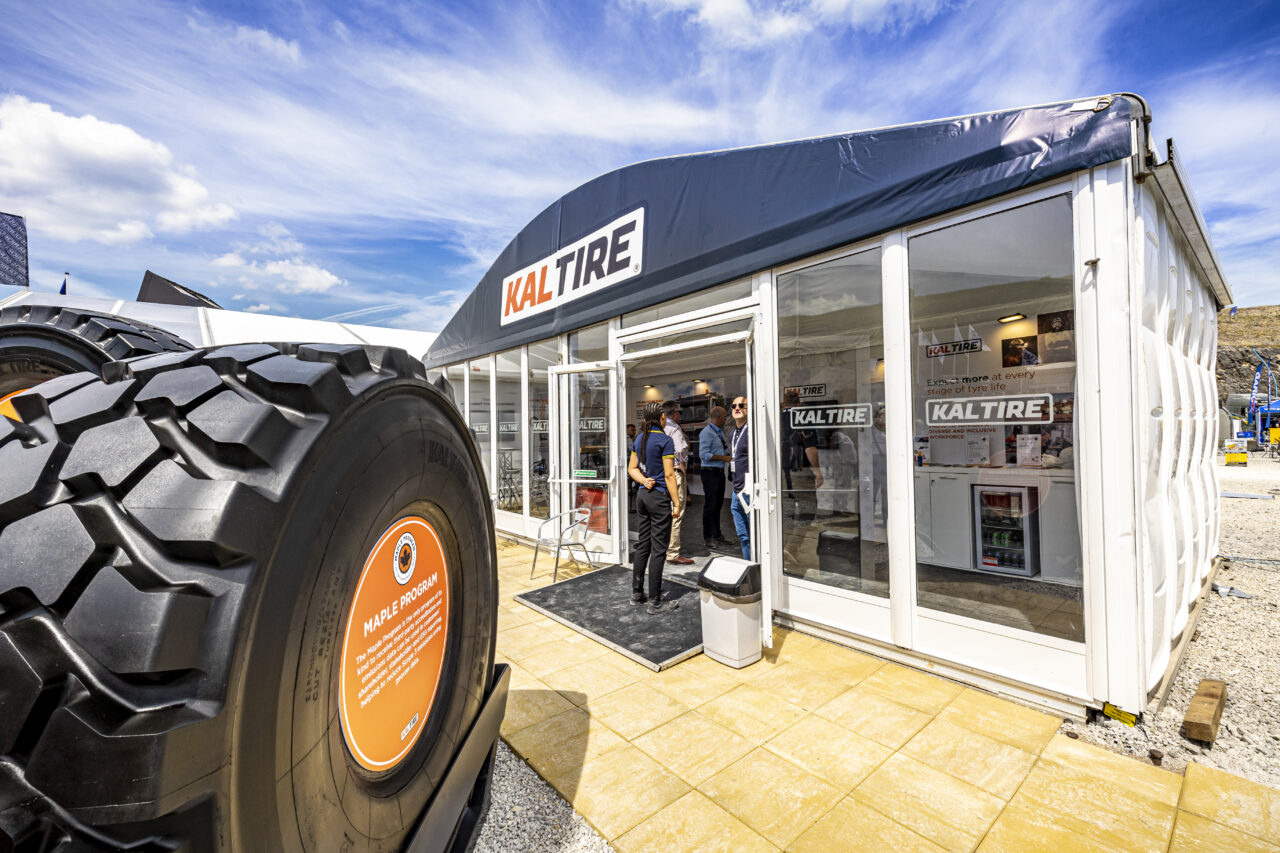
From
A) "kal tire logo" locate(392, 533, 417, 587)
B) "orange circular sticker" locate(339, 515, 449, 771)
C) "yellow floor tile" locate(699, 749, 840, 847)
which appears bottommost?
"yellow floor tile" locate(699, 749, 840, 847)

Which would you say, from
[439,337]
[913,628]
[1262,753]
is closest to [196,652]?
[913,628]

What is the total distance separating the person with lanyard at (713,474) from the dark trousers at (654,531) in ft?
9.03

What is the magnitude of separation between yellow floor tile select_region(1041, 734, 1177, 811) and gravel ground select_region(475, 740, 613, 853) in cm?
216

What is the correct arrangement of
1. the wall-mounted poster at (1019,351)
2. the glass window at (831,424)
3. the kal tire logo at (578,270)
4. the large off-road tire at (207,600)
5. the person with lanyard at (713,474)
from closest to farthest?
the large off-road tire at (207,600), the wall-mounted poster at (1019,351), the glass window at (831,424), the kal tire logo at (578,270), the person with lanyard at (713,474)

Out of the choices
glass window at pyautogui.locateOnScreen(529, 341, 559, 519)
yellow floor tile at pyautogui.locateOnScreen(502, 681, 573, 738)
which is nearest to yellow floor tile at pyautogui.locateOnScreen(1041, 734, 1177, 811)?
yellow floor tile at pyautogui.locateOnScreen(502, 681, 573, 738)

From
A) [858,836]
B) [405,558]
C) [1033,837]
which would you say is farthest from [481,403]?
[1033,837]

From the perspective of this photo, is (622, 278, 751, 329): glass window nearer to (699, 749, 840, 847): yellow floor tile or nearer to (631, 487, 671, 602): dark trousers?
(631, 487, 671, 602): dark trousers

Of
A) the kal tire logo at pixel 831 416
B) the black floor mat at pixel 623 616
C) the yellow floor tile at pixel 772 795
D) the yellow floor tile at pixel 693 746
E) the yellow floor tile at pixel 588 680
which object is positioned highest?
the kal tire logo at pixel 831 416

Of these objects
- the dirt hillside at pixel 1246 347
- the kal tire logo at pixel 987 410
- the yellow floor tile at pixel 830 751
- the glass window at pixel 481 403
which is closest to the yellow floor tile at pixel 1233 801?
the yellow floor tile at pixel 830 751

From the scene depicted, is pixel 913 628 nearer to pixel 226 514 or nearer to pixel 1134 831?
pixel 1134 831

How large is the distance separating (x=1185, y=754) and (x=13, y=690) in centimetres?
Answer: 403

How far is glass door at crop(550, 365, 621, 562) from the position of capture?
627cm

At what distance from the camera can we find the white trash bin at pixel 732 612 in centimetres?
364

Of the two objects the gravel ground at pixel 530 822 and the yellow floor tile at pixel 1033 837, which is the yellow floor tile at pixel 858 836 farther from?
the gravel ground at pixel 530 822
